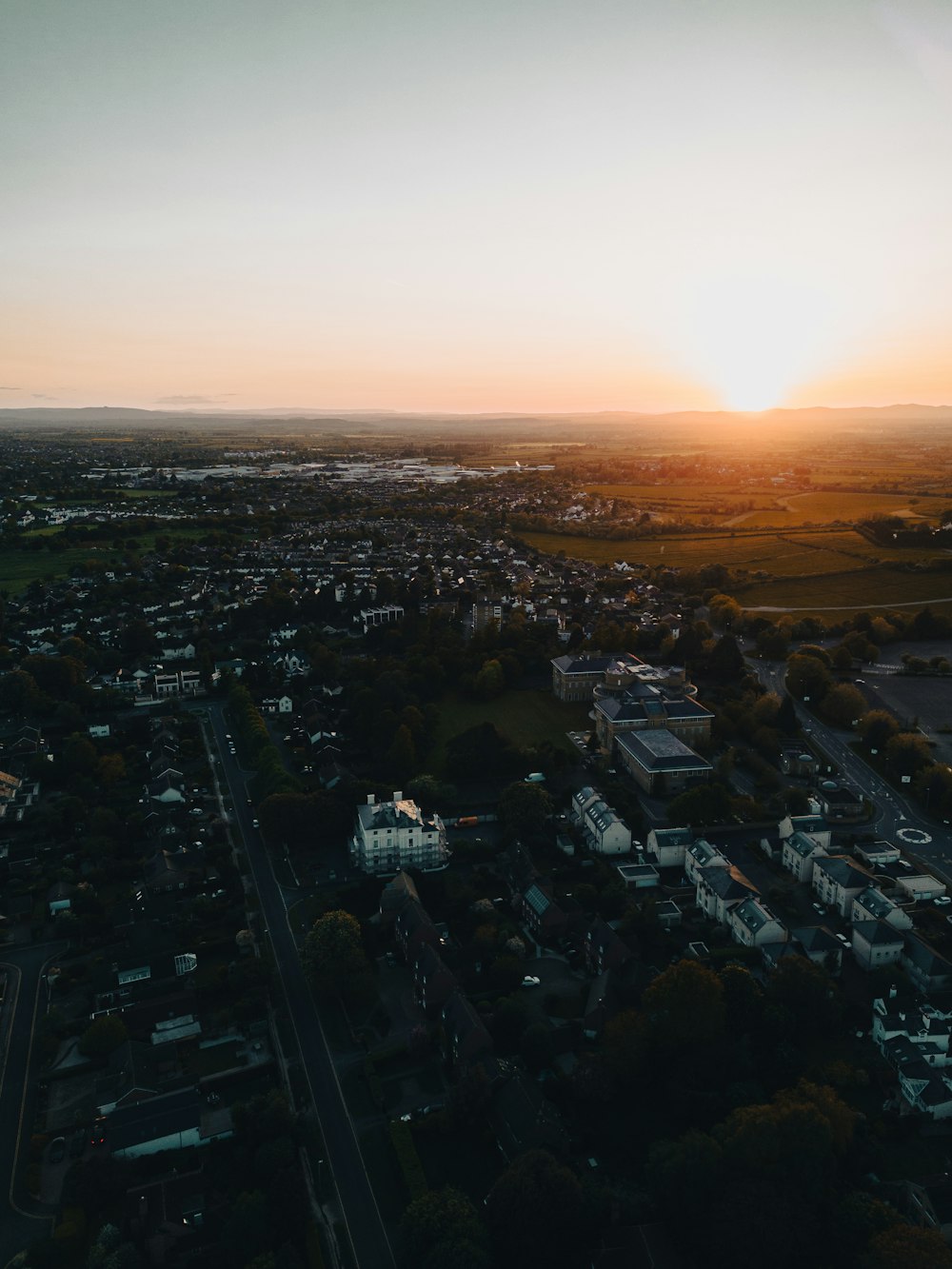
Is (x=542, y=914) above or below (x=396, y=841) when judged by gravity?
below

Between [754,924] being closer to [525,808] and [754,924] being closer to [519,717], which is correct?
[525,808]

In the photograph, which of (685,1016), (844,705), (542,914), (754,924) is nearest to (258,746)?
(542,914)

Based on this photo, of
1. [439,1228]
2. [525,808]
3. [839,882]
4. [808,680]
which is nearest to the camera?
[439,1228]

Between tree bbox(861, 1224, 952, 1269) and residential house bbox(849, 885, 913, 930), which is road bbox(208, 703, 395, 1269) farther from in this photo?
residential house bbox(849, 885, 913, 930)

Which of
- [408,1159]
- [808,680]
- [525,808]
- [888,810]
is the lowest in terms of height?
[888,810]

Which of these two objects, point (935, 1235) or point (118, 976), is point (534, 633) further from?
point (935, 1235)

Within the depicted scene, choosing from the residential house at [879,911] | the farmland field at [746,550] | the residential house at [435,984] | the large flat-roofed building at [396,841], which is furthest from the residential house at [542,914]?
the farmland field at [746,550]

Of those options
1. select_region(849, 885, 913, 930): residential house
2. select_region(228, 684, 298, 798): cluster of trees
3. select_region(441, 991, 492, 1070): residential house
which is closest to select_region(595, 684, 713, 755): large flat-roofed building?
select_region(849, 885, 913, 930): residential house
